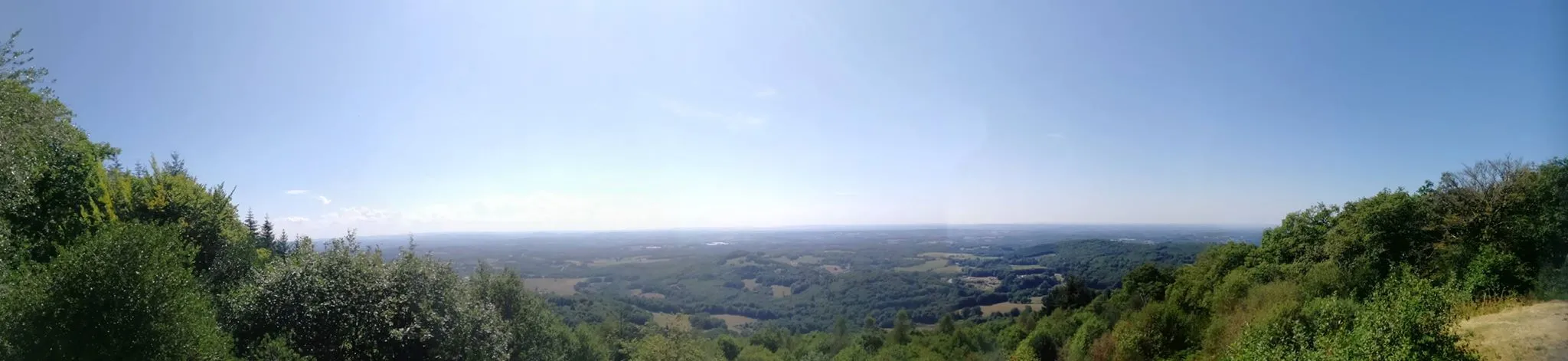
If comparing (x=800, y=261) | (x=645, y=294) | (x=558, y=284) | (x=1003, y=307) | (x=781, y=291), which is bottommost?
(x=781, y=291)

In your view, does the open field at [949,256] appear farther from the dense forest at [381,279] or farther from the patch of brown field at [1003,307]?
the dense forest at [381,279]

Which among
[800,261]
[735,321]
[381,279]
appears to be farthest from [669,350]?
[800,261]

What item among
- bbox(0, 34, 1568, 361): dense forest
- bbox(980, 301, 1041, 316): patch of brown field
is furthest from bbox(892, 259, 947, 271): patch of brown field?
bbox(0, 34, 1568, 361): dense forest

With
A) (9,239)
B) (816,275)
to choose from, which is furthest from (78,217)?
(816,275)

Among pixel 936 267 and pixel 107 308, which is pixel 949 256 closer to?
pixel 936 267

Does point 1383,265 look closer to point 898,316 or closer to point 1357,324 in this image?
point 1357,324

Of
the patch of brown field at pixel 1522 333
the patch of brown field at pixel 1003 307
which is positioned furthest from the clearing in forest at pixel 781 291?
the patch of brown field at pixel 1522 333

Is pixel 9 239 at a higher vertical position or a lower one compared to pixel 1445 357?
higher
